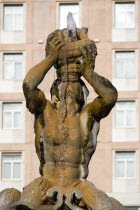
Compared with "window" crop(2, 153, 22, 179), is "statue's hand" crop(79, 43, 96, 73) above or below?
above

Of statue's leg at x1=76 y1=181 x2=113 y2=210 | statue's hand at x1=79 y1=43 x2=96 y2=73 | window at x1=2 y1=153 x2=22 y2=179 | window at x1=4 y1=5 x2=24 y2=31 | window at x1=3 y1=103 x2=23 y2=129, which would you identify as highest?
window at x1=4 y1=5 x2=24 y2=31

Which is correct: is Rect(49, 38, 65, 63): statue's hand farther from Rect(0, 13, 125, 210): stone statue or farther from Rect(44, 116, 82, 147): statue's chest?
Rect(44, 116, 82, 147): statue's chest

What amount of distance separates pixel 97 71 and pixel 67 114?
33.3 metres

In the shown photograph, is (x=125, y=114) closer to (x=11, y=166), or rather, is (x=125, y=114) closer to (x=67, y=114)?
(x=11, y=166)

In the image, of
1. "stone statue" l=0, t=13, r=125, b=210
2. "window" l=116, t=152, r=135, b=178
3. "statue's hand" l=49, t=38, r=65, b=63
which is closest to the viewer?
"stone statue" l=0, t=13, r=125, b=210

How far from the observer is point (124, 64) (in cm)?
4938

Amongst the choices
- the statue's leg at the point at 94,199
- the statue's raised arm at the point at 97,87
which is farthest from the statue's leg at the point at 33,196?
the statue's raised arm at the point at 97,87

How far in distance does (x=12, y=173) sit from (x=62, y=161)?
3420cm

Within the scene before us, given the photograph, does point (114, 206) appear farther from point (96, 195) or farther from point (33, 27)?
point (33, 27)

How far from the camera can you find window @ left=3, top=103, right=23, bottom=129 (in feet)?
161

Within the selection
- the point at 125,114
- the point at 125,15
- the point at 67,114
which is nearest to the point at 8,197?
the point at 67,114

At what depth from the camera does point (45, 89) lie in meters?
47.0

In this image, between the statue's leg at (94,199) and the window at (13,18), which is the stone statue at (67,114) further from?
the window at (13,18)

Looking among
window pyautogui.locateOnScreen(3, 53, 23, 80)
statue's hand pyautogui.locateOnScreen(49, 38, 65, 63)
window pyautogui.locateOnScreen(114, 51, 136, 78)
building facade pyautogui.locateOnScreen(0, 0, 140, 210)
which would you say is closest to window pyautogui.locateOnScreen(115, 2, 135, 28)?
building facade pyautogui.locateOnScreen(0, 0, 140, 210)
